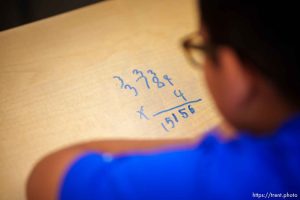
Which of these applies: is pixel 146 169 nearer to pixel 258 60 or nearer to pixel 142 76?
pixel 258 60

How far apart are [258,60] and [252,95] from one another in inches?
1.4

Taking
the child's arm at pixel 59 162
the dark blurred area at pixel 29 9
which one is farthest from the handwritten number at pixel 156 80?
the dark blurred area at pixel 29 9

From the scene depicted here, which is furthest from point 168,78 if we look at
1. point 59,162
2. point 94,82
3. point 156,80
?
point 59,162

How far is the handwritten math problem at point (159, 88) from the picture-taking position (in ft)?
1.82

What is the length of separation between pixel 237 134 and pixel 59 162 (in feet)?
0.72

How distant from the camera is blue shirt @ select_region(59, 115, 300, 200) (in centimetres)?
31

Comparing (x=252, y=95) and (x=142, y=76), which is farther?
(x=142, y=76)

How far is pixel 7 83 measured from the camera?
57 centimetres

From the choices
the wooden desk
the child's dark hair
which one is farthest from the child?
the wooden desk

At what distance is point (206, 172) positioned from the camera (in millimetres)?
321

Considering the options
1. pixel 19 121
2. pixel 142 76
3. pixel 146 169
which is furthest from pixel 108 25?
pixel 146 169

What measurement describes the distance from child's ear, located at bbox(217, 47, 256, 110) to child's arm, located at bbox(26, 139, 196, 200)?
150 mm

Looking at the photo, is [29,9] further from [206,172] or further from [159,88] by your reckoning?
[206,172]

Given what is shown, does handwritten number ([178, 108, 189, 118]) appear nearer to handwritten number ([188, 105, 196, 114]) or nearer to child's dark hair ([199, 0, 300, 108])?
handwritten number ([188, 105, 196, 114])
